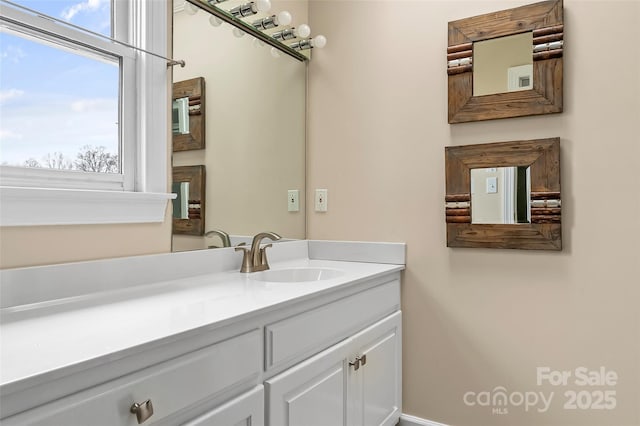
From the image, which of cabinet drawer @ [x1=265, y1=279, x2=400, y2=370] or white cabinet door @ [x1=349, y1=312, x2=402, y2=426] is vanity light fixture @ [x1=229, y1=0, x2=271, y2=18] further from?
white cabinet door @ [x1=349, y1=312, x2=402, y2=426]

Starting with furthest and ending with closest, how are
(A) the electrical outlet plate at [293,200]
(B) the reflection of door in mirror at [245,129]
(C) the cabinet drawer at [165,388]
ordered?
1. (A) the electrical outlet plate at [293,200]
2. (B) the reflection of door in mirror at [245,129]
3. (C) the cabinet drawer at [165,388]

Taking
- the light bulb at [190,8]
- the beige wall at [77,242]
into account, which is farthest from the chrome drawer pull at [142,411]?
the light bulb at [190,8]

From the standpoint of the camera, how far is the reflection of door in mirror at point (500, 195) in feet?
5.44

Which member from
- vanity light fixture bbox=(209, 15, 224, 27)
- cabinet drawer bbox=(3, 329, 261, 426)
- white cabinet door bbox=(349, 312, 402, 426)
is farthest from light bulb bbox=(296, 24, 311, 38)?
cabinet drawer bbox=(3, 329, 261, 426)

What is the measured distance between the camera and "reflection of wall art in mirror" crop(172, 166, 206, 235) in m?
1.53

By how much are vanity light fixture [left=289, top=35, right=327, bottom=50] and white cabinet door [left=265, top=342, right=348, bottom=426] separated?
1.34m

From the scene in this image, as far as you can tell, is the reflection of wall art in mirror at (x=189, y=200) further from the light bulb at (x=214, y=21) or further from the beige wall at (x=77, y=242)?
the light bulb at (x=214, y=21)

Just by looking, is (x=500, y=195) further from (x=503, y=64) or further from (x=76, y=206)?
(x=76, y=206)

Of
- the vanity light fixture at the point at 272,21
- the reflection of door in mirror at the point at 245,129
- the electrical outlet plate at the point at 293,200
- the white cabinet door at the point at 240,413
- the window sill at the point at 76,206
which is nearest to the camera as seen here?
the white cabinet door at the point at 240,413

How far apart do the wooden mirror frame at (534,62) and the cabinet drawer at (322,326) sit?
2.63 feet

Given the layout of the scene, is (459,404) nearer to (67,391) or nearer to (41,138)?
(67,391)

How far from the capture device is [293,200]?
6.99 ft

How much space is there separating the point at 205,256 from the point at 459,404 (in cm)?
119

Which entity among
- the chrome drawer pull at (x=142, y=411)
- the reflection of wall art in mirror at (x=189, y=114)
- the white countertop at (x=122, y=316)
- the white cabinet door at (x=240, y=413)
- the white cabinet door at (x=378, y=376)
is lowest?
the white cabinet door at (x=378, y=376)
